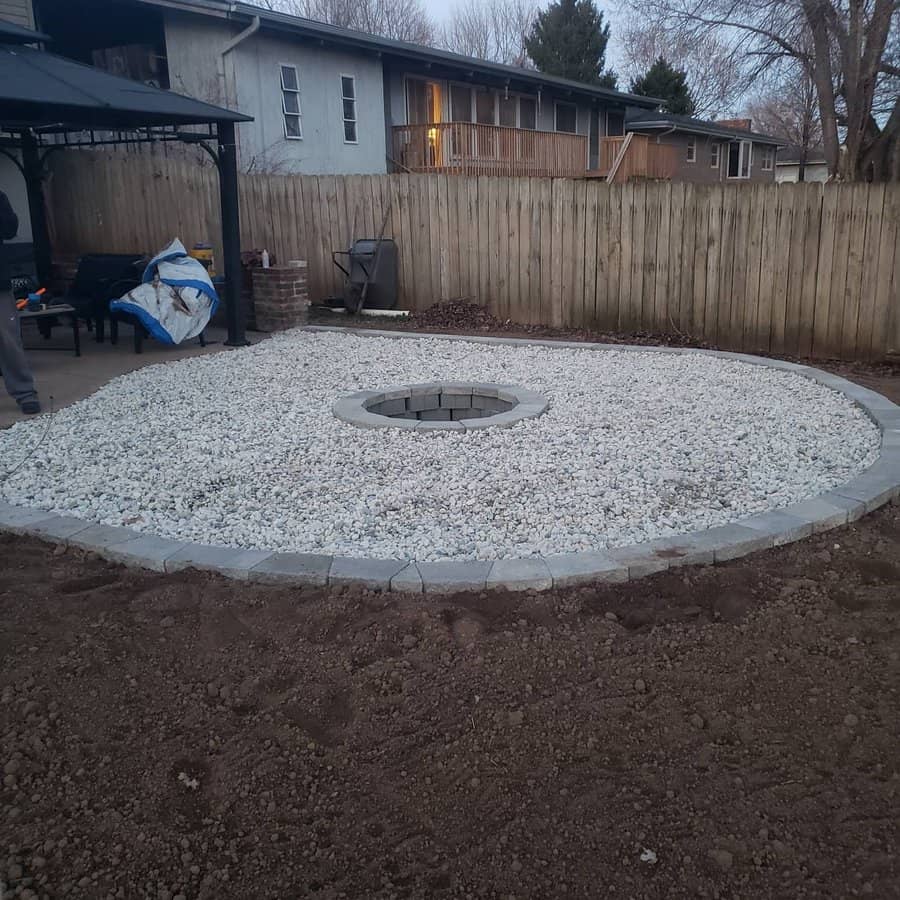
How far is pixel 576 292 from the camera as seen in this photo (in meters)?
10.2

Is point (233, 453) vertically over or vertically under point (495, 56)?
under

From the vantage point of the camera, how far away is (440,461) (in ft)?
17.0

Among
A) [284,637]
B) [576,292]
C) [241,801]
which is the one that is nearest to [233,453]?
[284,637]

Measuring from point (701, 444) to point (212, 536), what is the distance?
3.12 meters

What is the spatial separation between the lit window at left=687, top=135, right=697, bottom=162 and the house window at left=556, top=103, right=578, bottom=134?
7100 mm

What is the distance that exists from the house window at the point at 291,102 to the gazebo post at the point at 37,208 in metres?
5.91

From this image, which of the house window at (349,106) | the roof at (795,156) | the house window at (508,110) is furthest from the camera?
the roof at (795,156)

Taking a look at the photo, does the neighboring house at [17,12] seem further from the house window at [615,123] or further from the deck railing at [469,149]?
the house window at [615,123]

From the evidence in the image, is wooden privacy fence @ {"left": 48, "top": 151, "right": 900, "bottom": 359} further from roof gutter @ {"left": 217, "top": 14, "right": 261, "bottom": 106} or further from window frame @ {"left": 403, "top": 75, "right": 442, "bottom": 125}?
window frame @ {"left": 403, "top": 75, "right": 442, "bottom": 125}

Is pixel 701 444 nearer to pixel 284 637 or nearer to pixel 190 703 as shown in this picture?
pixel 284 637

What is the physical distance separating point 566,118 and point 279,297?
18208mm

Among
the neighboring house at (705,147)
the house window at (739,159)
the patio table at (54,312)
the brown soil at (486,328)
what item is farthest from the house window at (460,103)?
the house window at (739,159)

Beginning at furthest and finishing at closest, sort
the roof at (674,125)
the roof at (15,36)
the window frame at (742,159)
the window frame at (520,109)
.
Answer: the window frame at (742,159) → the roof at (674,125) → the window frame at (520,109) → the roof at (15,36)

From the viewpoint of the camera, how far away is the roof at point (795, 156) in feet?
143
